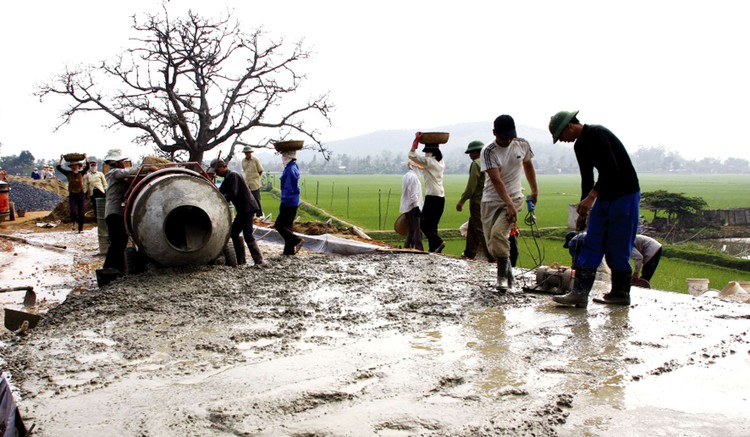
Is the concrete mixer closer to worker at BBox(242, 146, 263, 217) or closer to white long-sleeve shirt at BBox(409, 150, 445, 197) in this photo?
white long-sleeve shirt at BBox(409, 150, 445, 197)

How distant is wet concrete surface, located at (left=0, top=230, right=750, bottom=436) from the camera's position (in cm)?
312

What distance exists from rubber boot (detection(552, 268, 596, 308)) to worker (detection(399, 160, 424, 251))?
12.6 feet

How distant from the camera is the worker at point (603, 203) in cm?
514

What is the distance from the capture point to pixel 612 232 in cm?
526

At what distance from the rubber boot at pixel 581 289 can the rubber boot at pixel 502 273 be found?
80cm

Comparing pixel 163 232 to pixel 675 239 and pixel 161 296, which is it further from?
pixel 675 239

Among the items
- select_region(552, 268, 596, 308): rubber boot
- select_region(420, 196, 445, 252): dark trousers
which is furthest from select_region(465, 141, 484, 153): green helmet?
select_region(552, 268, 596, 308): rubber boot

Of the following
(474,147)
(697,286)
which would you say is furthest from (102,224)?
(697,286)

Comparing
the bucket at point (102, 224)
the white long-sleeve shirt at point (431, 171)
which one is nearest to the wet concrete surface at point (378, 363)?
the white long-sleeve shirt at point (431, 171)

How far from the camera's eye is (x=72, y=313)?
5.46m

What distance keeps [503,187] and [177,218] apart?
400cm

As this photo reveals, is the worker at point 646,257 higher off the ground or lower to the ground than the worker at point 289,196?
lower

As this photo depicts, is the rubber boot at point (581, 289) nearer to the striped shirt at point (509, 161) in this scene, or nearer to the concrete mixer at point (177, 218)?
the striped shirt at point (509, 161)

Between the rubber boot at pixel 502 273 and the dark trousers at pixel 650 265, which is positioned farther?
the dark trousers at pixel 650 265
